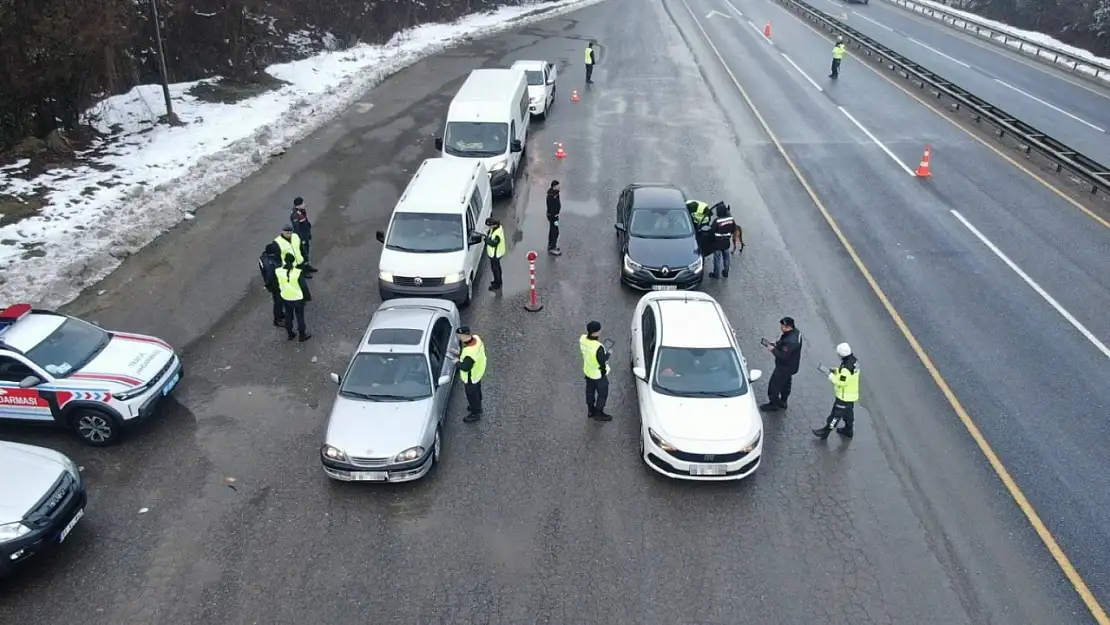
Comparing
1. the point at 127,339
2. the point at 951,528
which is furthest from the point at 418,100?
the point at 951,528

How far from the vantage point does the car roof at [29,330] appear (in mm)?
10797

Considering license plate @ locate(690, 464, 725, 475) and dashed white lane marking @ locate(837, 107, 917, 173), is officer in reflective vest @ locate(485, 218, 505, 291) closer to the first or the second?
license plate @ locate(690, 464, 725, 475)

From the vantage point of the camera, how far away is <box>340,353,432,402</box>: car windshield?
10508 mm

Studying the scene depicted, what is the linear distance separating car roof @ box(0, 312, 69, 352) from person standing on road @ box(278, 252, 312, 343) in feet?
10.6

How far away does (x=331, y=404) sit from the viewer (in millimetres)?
11836

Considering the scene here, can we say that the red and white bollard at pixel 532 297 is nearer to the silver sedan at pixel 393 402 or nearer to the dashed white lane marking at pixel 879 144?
the silver sedan at pixel 393 402

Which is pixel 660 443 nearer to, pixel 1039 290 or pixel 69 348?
pixel 69 348

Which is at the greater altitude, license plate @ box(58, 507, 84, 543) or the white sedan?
the white sedan

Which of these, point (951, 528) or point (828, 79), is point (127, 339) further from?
point (828, 79)

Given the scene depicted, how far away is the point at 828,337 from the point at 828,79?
23501mm

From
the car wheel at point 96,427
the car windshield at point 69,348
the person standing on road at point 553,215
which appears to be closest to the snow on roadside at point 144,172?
the car windshield at point 69,348

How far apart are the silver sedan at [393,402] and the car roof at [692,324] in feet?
11.1

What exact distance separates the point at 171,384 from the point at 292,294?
2454 mm

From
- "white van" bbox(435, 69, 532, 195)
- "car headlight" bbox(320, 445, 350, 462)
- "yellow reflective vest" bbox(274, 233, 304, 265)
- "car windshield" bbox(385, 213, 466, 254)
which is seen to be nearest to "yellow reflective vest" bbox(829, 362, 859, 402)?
"car headlight" bbox(320, 445, 350, 462)
